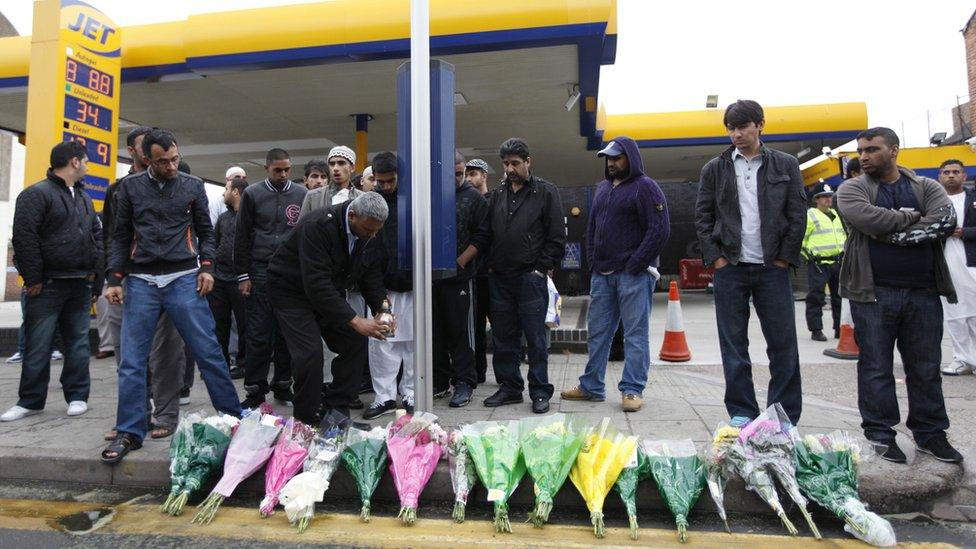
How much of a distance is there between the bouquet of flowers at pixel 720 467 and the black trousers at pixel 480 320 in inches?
94.7

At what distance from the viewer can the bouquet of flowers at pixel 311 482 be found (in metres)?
2.47

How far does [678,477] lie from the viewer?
253cm

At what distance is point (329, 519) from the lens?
257 cm

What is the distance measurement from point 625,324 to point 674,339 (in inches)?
91.0

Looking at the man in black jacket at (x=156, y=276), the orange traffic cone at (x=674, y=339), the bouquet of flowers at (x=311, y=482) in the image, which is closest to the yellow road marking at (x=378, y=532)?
the bouquet of flowers at (x=311, y=482)

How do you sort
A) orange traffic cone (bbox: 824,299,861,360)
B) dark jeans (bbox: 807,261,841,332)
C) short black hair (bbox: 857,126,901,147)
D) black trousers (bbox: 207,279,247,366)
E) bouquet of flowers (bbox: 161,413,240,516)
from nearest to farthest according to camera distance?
1. bouquet of flowers (bbox: 161,413,240,516)
2. short black hair (bbox: 857,126,901,147)
3. black trousers (bbox: 207,279,247,366)
4. orange traffic cone (bbox: 824,299,861,360)
5. dark jeans (bbox: 807,261,841,332)

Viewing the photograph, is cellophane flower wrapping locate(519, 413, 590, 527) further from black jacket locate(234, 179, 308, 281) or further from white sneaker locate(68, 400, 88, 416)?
white sneaker locate(68, 400, 88, 416)

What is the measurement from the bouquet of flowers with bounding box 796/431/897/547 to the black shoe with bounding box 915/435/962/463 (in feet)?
2.06

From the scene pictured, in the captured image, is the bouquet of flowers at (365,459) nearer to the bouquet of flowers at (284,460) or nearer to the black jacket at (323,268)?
Answer: the bouquet of flowers at (284,460)

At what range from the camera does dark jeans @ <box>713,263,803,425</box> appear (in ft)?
10.7

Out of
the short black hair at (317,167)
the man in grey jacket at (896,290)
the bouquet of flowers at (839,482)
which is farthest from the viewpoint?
the short black hair at (317,167)

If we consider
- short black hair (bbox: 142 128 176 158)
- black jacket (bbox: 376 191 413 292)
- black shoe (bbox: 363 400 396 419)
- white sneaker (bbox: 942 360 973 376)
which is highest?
short black hair (bbox: 142 128 176 158)

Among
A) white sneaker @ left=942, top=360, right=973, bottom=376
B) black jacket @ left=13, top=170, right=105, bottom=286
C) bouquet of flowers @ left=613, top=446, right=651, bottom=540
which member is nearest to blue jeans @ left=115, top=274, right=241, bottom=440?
black jacket @ left=13, top=170, right=105, bottom=286

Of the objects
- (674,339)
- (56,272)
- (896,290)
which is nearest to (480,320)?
(674,339)
